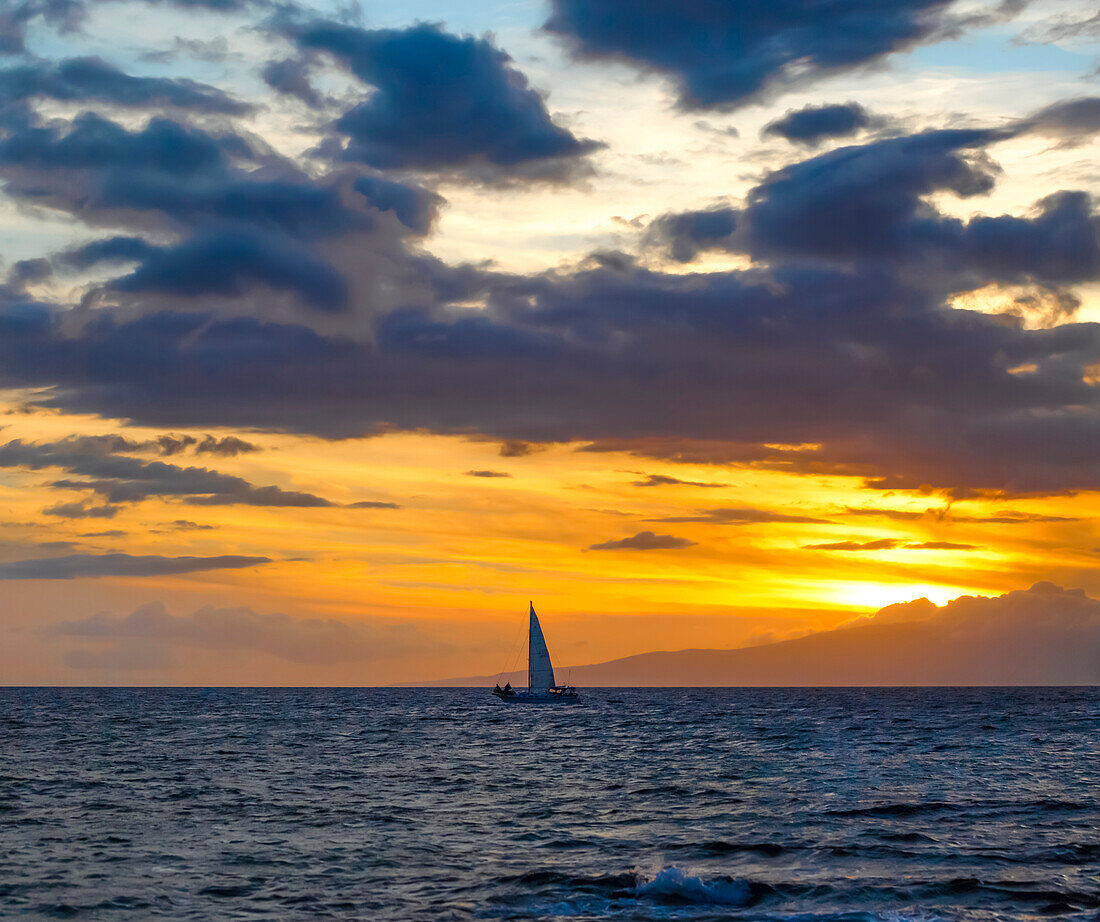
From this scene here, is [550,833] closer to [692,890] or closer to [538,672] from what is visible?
[692,890]

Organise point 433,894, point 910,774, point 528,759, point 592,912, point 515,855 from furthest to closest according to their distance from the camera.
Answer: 1. point 528,759
2. point 910,774
3. point 515,855
4. point 433,894
5. point 592,912

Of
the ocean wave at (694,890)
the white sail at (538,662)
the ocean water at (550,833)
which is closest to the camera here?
the ocean wave at (694,890)

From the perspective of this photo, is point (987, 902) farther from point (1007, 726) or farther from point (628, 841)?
point (1007, 726)

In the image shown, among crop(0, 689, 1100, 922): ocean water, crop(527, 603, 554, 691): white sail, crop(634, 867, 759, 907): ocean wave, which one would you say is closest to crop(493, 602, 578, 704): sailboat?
crop(527, 603, 554, 691): white sail

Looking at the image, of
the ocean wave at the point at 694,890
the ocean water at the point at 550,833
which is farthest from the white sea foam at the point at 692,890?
the ocean water at the point at 550,833

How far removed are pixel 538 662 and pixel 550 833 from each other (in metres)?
145

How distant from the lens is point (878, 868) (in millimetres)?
35250

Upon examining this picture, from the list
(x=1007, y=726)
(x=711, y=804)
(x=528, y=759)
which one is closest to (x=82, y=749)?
(x=528, y=759)

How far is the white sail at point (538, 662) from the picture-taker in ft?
603

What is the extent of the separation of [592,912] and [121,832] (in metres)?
22.9

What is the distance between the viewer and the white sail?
18388cm

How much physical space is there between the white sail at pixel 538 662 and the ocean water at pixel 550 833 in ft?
308

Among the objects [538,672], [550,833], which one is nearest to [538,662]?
[538,672]

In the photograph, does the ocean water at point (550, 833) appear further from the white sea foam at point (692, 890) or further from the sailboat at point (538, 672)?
the sailboat at point (538, 672)
